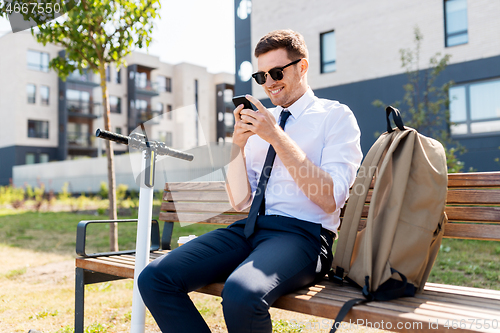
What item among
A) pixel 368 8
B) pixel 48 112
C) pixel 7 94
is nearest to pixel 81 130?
pixel 48 112

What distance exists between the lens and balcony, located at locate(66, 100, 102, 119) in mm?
36219

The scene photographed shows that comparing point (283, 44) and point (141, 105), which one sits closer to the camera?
point (283, 44)

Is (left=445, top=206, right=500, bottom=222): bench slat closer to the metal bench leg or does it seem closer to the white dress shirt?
the white dress shirt

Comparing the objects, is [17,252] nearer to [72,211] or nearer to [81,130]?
[72,211]

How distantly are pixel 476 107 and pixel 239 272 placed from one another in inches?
518

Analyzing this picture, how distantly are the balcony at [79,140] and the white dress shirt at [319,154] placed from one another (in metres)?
36.2

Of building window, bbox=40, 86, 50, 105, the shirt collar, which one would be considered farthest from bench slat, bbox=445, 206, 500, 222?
building window, bbox=40, 86, 50, 105

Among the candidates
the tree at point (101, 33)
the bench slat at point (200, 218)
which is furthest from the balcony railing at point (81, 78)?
the bench slat at point (200, 218)

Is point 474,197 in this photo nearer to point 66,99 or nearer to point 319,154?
point 319,154

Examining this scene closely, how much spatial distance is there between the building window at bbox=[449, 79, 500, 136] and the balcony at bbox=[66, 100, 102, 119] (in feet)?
104

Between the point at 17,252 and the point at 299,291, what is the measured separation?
6178 mm

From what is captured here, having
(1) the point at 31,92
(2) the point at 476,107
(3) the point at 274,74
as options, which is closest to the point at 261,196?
(3) the point at 274,74

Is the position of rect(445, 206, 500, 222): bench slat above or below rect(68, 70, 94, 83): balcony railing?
below

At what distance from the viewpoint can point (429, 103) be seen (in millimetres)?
10922
